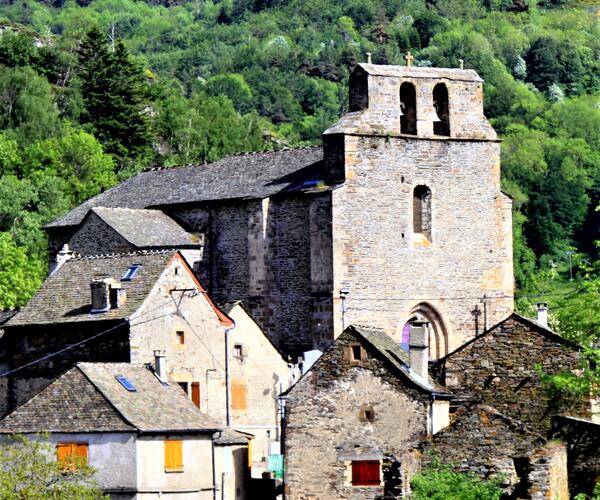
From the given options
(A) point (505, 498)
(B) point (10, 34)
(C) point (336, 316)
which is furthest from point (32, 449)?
(B) point (10, 34)

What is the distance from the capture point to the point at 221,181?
77375 millimetres

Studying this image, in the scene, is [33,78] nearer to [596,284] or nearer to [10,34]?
[10,34]

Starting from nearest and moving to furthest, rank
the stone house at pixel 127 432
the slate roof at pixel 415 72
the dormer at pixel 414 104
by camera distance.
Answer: the stone house at pixel 127 432 < the dormer at pixel 414 104 < the slate roof at pixel 415 72

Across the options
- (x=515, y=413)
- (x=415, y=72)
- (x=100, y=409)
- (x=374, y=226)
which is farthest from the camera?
(x=415, y=72)

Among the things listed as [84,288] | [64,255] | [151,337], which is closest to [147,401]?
[151,337]

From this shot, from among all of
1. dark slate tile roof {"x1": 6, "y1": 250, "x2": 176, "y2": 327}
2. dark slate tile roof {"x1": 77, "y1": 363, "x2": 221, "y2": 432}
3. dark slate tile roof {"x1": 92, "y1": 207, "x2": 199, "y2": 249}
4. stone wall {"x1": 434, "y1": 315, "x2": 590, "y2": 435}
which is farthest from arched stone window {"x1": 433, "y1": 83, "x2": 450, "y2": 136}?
dark slate tile roof {"x1": 77, "y1": 363, "x2": 221, "y2": 432}

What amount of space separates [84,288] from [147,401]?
29.9 ft

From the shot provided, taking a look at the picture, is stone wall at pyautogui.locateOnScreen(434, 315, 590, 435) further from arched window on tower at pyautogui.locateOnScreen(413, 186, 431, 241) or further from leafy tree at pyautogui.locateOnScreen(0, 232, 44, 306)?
leafy tree at pyautogui.locateOnScreen(0, 232, 44, 306)

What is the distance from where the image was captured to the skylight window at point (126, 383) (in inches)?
2276

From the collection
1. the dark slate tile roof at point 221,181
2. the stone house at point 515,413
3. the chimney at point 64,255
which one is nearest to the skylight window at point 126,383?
the stone house at point 515,413

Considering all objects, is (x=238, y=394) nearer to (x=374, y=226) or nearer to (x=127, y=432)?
(x=374, y=226)

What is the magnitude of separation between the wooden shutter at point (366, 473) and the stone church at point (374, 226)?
1774 cm

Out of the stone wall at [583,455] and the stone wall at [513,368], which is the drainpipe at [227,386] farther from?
the stone wall at [583,455]

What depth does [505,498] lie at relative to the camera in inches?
2009
